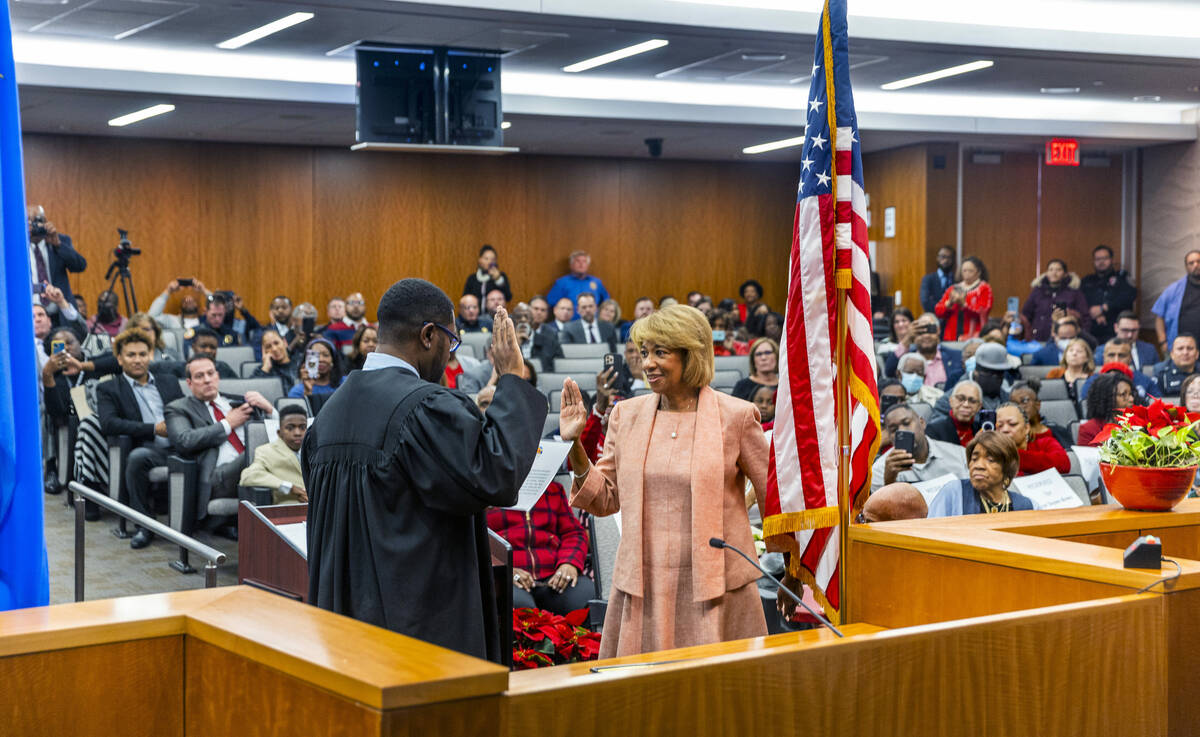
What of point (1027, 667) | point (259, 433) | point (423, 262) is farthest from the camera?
point (423, 262)

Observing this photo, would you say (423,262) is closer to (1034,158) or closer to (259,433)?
(1034,158)

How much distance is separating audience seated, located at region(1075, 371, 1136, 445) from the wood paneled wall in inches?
395

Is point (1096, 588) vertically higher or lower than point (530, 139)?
lower

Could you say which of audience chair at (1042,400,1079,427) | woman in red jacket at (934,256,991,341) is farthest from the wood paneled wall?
audience chair at (1042,400,1079,427)

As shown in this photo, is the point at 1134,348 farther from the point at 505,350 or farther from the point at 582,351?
the point at 505,350

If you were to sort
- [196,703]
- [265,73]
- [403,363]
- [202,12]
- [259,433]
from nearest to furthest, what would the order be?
[196,703]
[403,363]
[259,433]
[202,12]
[265,73]

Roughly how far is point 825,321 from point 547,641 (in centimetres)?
164

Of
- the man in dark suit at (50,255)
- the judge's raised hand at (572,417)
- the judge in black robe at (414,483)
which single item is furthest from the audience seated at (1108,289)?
the judge in black robe at (414,483)

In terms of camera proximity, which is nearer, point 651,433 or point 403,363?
point 403,363

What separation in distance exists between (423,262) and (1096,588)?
14.1 meters

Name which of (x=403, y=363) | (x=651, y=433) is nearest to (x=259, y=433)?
(x=651, y=433)

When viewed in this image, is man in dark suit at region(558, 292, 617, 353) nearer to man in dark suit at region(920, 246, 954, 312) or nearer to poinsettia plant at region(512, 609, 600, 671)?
man in dark suit at region(920, 246, 954, 312)

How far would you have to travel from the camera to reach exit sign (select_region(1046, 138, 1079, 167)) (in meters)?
14.6

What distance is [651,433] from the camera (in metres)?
3.26
